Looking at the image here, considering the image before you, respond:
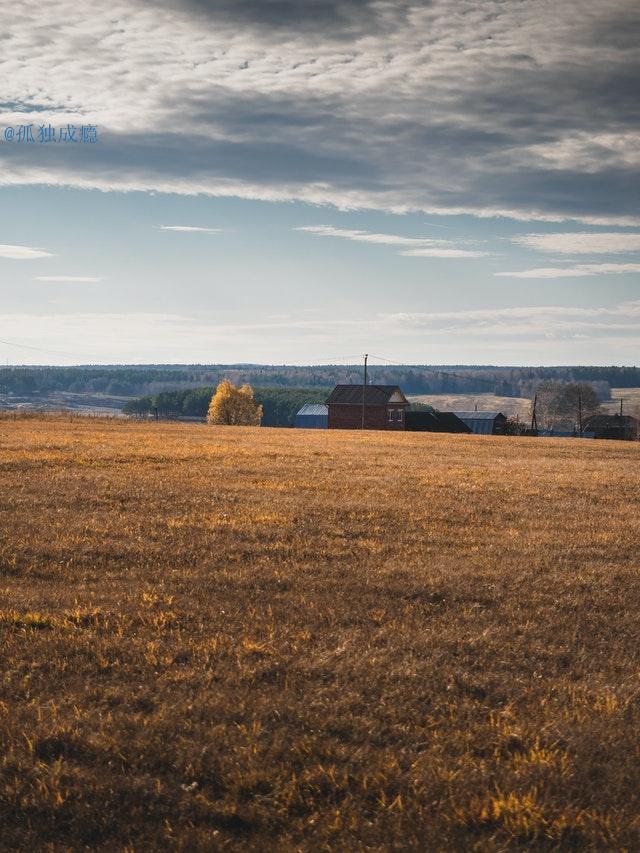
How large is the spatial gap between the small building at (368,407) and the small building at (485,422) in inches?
745

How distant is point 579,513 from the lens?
20.5 metres

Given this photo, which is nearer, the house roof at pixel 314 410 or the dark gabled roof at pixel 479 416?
the dark gabled roof at pixel 479 416

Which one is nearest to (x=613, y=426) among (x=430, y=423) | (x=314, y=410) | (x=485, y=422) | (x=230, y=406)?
(x=485, y=422)

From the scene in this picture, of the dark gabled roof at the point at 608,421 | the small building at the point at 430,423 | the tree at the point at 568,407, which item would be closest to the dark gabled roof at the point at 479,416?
the small building at the point at 430,423

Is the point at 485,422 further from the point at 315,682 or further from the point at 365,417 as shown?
the point at 315,682

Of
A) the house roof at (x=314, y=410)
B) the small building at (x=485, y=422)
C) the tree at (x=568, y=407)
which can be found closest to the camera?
the small building at (x=485, y=422)

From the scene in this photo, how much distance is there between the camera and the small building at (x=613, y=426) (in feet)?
393

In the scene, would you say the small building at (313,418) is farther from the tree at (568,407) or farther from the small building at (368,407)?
the tree at (568,407)

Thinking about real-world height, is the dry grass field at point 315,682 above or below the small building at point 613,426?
below

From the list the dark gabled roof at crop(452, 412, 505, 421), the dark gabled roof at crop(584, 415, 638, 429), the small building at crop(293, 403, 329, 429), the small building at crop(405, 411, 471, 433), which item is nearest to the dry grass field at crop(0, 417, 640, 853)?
the small building at crop(405, 411, 471, 433)

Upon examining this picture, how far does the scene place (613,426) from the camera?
120688 mm

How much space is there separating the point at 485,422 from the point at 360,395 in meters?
27.7

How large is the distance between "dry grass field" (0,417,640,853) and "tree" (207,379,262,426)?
108174 millimetres

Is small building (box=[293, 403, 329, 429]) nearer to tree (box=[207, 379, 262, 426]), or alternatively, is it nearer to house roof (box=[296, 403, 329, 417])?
house roof (box=[296, 403, 329, 417])
